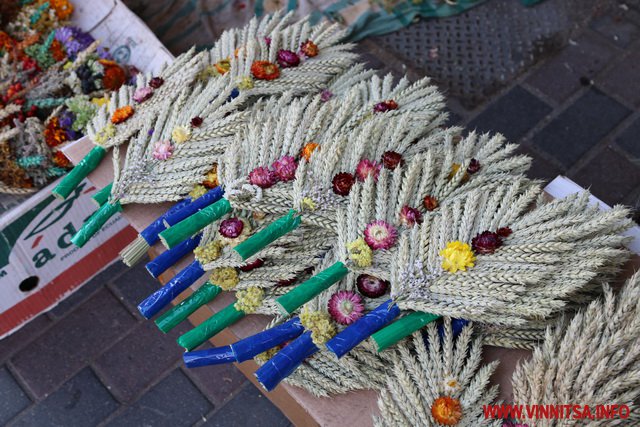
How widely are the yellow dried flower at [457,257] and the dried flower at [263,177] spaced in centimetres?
55

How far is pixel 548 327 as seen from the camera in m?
1.47

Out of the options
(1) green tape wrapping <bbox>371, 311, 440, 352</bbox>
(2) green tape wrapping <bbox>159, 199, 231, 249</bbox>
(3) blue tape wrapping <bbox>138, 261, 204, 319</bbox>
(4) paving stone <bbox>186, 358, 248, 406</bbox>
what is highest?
(2) green tape wrapping <bbox>159, 199, 231, 249</bbox>

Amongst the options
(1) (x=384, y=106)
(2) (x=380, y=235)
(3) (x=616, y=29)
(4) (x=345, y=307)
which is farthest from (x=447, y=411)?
(3) (x=616, y=29)

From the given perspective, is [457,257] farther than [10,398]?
No

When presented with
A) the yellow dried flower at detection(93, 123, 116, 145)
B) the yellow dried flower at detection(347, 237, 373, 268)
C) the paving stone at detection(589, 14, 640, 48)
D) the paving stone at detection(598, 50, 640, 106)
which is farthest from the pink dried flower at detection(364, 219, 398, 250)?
the paving stone at detection(589, 14, 640, 48)

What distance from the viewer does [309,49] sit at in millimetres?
2230

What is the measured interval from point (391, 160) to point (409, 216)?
205 millimetres

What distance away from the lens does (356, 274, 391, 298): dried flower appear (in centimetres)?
163

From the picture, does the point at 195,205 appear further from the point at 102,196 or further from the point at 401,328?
the point at 401,328

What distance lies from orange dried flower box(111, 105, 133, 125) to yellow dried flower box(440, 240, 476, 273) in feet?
4.06

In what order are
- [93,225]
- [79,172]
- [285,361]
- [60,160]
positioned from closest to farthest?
[285,361], [93,225], [79,172], [60,160]

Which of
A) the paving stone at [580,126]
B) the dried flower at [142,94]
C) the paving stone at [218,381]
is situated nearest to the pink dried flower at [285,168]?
the dried flower at [142,94]

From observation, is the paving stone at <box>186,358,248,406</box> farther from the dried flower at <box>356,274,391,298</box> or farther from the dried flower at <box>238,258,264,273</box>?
the dried flower at <box>356,274,391,298</box>

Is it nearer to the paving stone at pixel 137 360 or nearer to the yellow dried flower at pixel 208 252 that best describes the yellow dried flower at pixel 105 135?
the yellow dried flower at pixel 208 252
